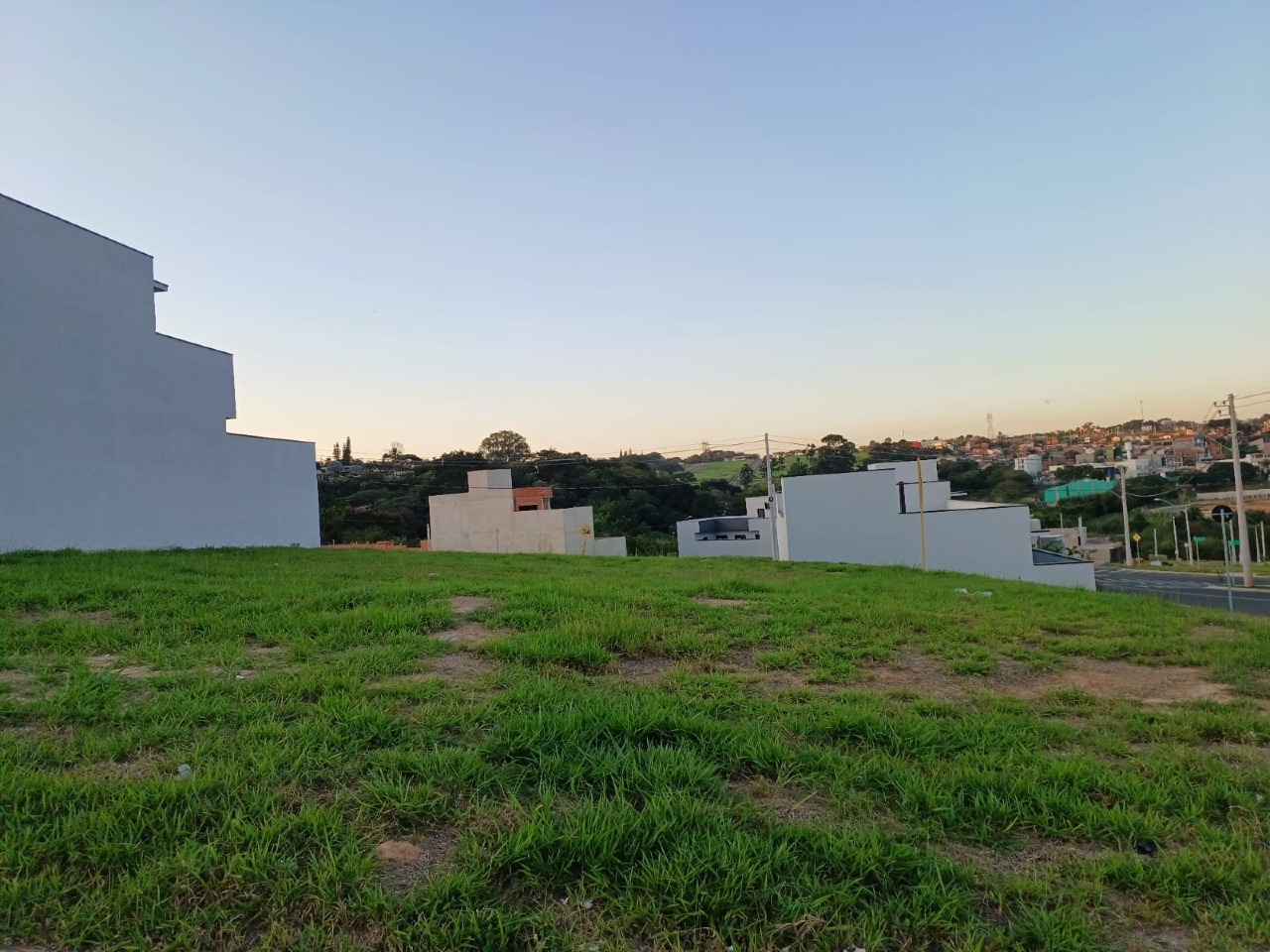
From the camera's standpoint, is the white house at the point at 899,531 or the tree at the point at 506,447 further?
the tree at the point at 506,447

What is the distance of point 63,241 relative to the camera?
429 inches

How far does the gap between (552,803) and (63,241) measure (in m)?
12.9

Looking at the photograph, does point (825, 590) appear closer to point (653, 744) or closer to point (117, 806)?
point (653, 744)

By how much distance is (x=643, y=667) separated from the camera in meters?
4.30

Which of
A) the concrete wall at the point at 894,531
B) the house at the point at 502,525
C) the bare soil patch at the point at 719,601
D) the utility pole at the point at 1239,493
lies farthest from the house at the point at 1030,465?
the bare soil patch at the point at 719,601

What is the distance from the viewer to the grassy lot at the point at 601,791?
1.88m

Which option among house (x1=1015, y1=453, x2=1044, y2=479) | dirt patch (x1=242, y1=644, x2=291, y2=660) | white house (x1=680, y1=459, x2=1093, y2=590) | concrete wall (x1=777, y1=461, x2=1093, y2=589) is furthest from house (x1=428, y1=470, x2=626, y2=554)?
house (x1=1015, y1=453, x2=1044, y2=479)

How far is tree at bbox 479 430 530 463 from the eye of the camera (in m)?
55.9

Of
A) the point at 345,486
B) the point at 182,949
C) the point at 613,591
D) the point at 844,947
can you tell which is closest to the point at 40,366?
the point at 613,591

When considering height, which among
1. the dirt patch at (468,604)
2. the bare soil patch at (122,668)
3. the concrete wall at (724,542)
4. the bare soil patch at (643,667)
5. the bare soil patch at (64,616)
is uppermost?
the bare soil patch at (64,616)

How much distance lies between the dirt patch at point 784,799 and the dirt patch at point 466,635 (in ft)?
7.66

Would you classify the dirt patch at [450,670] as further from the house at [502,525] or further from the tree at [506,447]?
the tree at [506,447]

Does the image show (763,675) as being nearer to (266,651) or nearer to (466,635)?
(466,635)

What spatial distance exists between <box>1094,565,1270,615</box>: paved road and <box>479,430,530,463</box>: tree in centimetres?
3874
